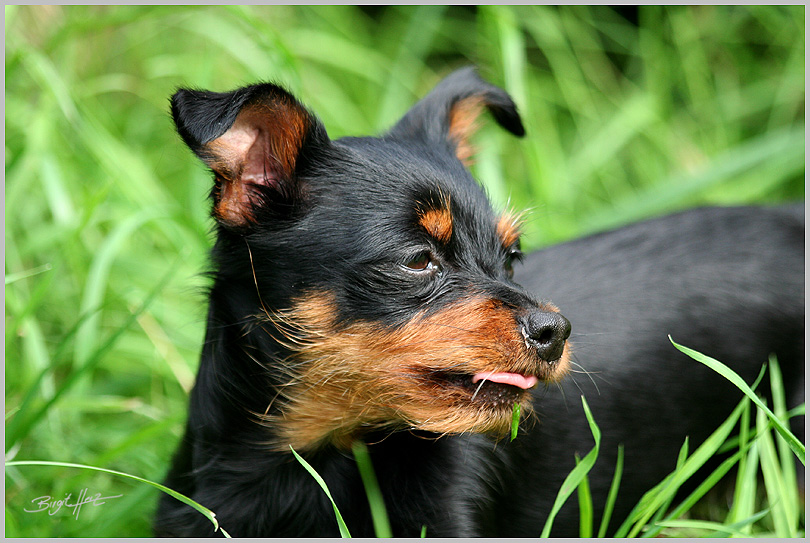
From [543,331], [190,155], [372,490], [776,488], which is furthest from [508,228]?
[190,155]

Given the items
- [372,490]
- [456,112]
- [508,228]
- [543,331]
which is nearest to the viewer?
[543,331]

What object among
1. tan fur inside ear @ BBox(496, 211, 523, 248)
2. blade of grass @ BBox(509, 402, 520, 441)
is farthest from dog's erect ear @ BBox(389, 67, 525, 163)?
blade of grass @ BBox(509, 402, 520, 441)

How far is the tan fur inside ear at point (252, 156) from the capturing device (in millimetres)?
2750

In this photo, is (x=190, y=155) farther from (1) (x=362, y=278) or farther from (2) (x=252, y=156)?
(1) (x=362, y=278)

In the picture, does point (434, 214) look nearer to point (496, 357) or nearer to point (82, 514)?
point (496, 357)

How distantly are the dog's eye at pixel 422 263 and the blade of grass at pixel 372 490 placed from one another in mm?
696

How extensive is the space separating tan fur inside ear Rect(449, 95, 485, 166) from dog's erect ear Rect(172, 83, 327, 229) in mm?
844

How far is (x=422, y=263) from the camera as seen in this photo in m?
2.71

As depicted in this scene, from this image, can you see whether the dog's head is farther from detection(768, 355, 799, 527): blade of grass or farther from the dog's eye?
detection(768, 355, 799, 527): blade of grass

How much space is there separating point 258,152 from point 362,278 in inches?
25.1

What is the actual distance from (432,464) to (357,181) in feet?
3.43

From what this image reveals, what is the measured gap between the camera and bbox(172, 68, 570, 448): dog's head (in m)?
2.52

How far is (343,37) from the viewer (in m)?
7.21
